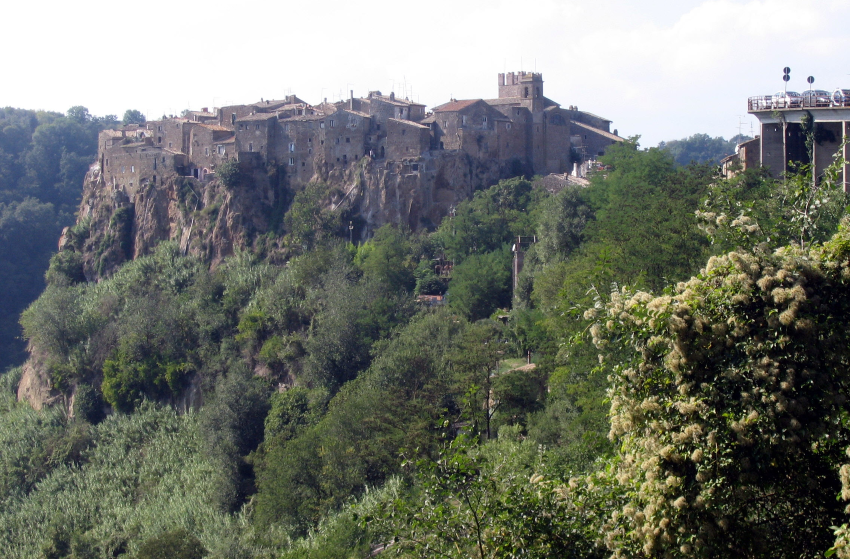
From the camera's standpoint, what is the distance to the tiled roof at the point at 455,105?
164ft

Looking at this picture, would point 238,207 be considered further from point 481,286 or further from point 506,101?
point 481,286

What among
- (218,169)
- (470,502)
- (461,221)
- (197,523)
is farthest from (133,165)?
(470,502)

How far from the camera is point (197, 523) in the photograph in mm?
32156

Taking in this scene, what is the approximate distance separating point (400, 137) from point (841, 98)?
2636cm

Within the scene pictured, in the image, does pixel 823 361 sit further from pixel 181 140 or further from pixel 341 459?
pixel 181 140

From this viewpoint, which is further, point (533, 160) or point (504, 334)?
point (533, 160)

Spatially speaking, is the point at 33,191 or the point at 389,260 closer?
the point at 389,260

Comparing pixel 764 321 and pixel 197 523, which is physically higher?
pixel 764 321

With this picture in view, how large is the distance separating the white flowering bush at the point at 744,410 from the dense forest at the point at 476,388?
36mm

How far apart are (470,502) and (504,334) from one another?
2320cm

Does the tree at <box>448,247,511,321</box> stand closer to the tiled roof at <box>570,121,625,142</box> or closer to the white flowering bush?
the tiled roof at <box>570,121,625,142</box>

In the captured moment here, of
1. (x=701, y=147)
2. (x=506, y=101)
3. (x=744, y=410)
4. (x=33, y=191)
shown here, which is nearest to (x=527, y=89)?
(x=506, y=101)

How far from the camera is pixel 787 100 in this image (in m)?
31.2

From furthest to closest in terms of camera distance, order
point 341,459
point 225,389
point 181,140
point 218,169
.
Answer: point 181,140, point 218,169, point 225,389, point 341,459
